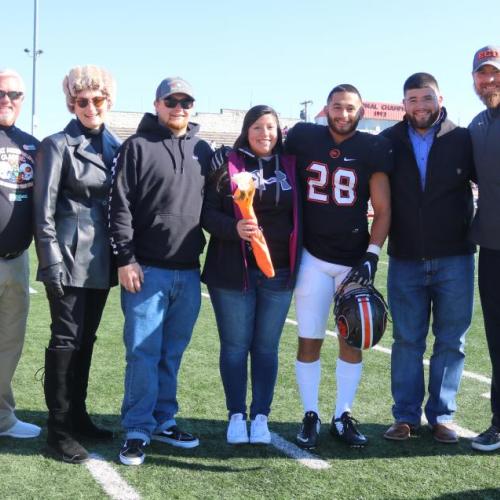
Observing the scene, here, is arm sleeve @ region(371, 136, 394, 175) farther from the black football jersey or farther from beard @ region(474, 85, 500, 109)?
beard @ region(474, 85, 500, 109)

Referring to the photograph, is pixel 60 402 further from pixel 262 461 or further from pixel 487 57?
pixel 487 57

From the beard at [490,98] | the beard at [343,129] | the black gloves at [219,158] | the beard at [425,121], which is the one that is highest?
the beard at [490,98]

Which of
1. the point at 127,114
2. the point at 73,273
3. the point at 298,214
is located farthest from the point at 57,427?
the point at 127,114

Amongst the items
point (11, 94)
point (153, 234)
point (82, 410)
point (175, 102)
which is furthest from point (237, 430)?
point (11, 94)

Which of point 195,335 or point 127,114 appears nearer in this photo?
point 195,335

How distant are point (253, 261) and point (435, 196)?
3.74 ft

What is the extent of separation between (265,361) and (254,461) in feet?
1.84

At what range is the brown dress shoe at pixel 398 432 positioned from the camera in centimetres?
398

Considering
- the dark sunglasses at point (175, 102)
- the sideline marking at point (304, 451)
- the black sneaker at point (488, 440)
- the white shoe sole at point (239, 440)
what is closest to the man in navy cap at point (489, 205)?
the black sneaker at point (488, 440)

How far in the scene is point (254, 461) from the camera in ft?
11.9

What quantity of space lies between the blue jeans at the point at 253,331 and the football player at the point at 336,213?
0.17m

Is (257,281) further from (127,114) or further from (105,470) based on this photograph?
(127,114)

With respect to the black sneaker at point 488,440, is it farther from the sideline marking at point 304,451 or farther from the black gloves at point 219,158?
the black gloves at point 219,158

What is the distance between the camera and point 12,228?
11.7ft
